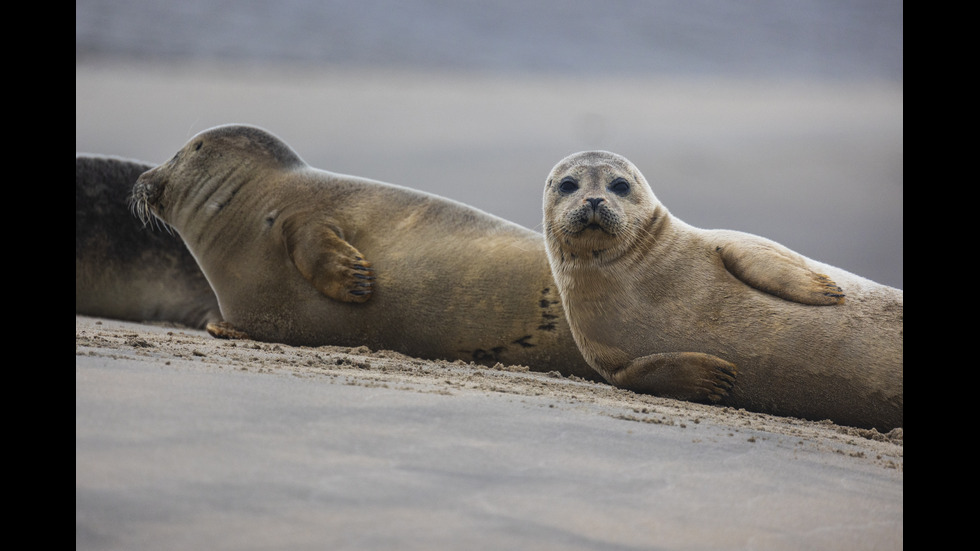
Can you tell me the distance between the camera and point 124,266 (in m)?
5.30

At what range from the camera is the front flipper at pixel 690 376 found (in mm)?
3205

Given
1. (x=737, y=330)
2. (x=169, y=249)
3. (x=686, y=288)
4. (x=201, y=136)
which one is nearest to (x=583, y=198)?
(x=686, y=288)

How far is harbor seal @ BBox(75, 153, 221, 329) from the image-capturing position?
5.27m

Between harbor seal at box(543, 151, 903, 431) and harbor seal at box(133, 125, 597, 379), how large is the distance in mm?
498

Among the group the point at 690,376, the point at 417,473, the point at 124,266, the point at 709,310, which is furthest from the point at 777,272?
the point at 124,266

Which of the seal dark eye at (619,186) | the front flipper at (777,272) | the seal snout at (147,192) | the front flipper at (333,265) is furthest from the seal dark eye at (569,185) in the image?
the seal snout at (147,192)

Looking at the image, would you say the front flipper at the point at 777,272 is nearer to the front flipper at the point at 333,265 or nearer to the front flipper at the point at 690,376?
the front flipper at the point at 690,376

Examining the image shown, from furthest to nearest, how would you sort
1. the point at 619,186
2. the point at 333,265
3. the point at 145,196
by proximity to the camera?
the point at 145,196, the point at 333,265, the point at 619,186

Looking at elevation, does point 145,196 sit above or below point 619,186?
above

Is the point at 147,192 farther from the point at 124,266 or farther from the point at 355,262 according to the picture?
the point at 355,262

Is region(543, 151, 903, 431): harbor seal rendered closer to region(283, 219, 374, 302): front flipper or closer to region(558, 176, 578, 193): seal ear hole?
region(558, 176, 578, 193): seal ear hole

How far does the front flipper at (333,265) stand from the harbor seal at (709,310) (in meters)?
0.96

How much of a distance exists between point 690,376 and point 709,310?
0.28 m

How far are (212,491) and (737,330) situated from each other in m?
2.29
